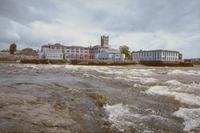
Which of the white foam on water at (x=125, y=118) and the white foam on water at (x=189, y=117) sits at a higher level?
the white foam on water at (x=125, y=118)

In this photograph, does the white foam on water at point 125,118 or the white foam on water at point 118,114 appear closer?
the white foam on water at point 125,118

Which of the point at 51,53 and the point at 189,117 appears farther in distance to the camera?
the point at 51,53

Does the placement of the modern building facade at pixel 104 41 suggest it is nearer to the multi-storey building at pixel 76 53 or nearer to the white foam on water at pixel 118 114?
the multi-storey building at pixel 76 53

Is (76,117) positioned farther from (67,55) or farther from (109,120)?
(67,55)

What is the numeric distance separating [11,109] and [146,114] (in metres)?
4.93

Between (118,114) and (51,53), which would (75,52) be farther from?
(118,114)

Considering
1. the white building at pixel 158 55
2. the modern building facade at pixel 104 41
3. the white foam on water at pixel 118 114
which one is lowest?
the white foam on water at pixel 118 114

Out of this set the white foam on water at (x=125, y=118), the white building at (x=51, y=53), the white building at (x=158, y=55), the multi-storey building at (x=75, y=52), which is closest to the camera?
the white foam on water at (x=125, y=118)

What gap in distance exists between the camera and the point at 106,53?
136 meters

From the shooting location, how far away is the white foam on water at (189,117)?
621 cm

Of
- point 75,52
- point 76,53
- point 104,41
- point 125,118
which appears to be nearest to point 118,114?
point 125,118

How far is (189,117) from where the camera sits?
7.20 m

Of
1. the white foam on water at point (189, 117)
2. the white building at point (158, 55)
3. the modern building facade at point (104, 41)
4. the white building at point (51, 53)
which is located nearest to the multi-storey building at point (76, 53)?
the white building at point (51, 53)

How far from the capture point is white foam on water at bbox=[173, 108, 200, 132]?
A: 20.4ft
